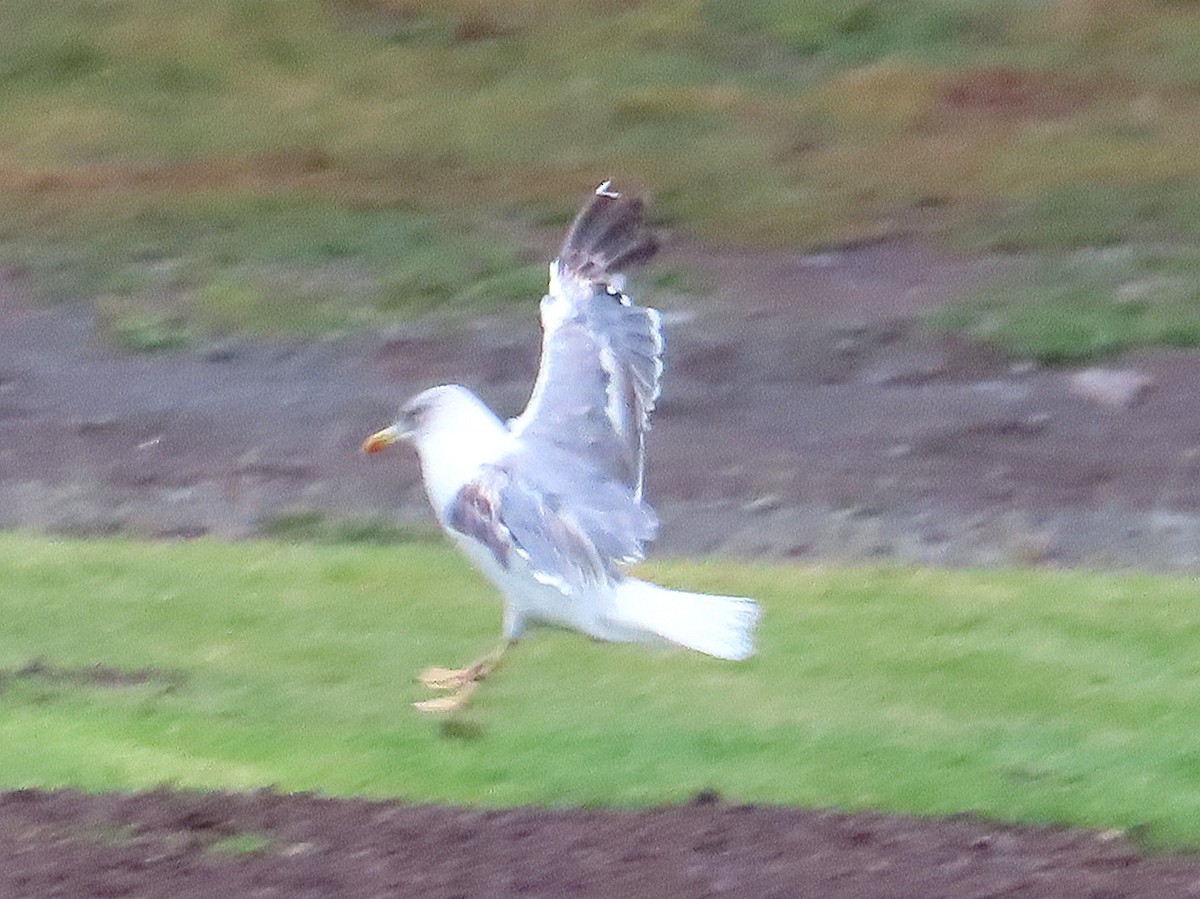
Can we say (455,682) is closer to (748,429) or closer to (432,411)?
(432,411)

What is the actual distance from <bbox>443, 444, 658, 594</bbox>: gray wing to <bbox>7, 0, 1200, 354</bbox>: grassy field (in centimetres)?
828

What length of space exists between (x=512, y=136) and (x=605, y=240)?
976 cm

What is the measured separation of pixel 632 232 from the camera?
842 cm

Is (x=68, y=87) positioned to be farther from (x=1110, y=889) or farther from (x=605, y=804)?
(x=1110, y=889)

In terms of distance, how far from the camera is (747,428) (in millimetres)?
14711

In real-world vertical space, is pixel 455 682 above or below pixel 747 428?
below

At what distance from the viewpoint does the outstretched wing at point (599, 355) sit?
788 cm

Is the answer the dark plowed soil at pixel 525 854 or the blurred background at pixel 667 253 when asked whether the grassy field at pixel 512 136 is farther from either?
the dark plowed soil at pixel 525 854

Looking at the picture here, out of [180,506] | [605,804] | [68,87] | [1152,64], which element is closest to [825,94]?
[1152,64]

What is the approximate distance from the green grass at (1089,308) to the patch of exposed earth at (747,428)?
0.16m

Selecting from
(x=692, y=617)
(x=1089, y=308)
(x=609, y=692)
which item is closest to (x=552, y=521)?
(x=692, y=617)

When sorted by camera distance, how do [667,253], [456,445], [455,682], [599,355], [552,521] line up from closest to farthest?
[552,521], [456,445], [599,355], [455,682], [667,253]

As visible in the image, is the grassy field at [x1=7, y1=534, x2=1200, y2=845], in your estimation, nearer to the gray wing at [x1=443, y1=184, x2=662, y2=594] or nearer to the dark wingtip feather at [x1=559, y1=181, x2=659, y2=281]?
the gray wing at [x1=443, y1=184, x2=662, y2=594]

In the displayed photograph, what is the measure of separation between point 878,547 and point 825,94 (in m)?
6.19
